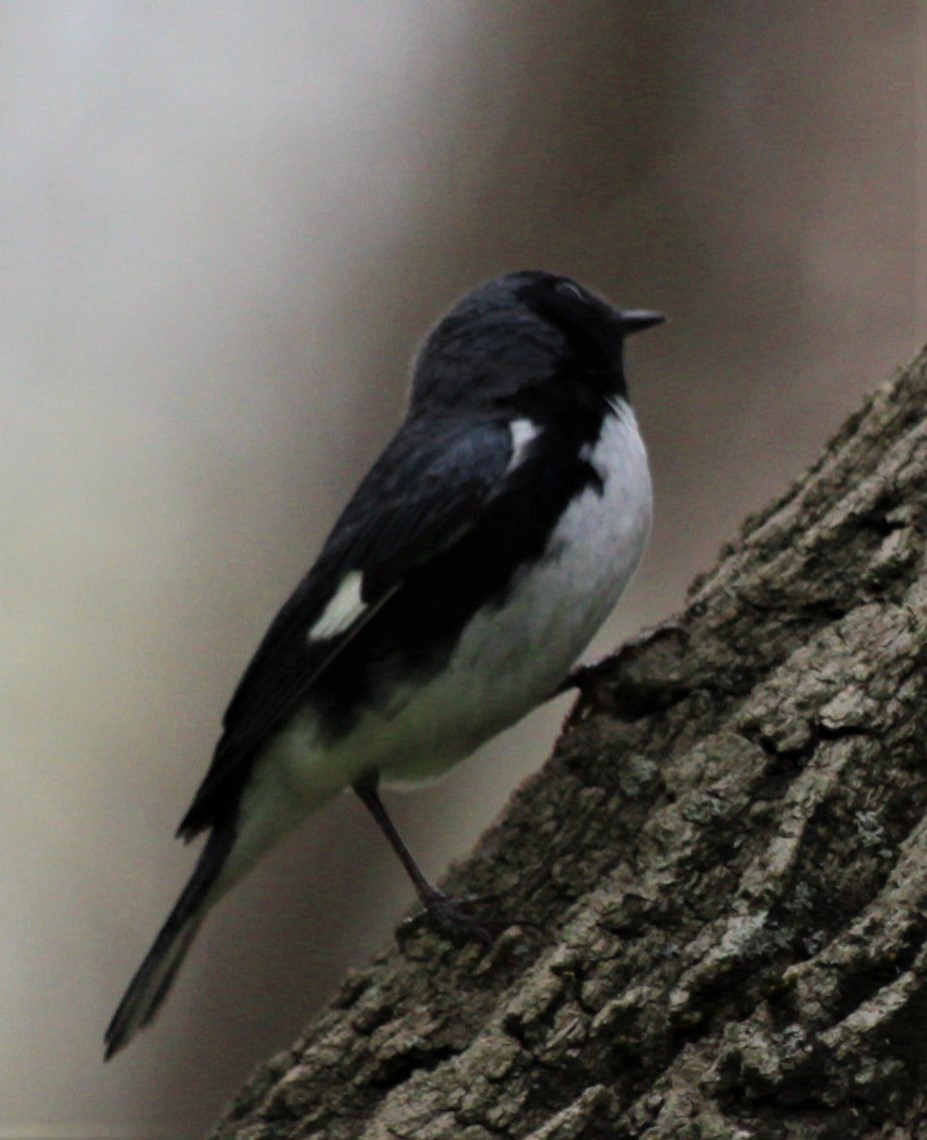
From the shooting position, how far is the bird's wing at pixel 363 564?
3031 mm

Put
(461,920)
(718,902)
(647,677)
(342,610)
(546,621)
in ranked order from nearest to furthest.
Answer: (718,902) < (461,920) < (647,677) < (546,621) < (342,610)

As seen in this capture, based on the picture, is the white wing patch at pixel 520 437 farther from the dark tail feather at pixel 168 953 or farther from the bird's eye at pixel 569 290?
the dark tail feather at pixel 168 953

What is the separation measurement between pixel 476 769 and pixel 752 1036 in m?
3.42

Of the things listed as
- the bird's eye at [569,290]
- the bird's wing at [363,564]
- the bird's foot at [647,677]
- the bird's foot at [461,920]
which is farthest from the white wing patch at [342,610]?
the bird's eye at [569,290]

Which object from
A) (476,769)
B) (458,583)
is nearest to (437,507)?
(458,583)

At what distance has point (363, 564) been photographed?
3086mm

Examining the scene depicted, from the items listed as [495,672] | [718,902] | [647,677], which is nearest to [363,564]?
[495,672]

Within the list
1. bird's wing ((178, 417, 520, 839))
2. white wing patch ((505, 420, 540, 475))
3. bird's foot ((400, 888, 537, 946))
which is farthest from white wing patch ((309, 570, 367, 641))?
bird's foot ((400, 888, 537, 946))

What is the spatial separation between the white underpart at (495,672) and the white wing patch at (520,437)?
0.04 feet

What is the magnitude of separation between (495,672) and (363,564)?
0.35 metres

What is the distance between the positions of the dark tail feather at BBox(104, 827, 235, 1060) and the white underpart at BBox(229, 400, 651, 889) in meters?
0.04

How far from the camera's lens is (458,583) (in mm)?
3000

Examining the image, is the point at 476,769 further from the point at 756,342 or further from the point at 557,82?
the point at 557,82

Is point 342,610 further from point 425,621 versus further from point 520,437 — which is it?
point 520,437
